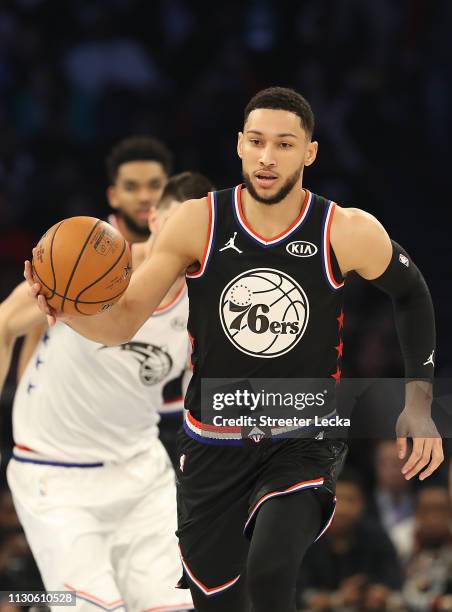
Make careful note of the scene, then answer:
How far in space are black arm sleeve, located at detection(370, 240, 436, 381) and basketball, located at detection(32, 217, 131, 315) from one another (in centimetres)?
100

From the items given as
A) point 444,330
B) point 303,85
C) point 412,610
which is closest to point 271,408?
point 412,610

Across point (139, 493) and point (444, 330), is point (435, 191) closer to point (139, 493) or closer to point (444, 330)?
point (444, 330)

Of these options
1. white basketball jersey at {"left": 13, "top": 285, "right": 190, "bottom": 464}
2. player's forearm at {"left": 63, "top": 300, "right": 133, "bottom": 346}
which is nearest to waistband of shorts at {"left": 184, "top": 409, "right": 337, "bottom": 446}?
player's forearm at {"left": 63, "top": 300, "right": 133, "bottom": 346}

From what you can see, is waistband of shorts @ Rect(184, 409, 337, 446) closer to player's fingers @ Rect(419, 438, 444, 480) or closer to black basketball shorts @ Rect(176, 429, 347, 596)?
black basketball shorts @ Rect(176, 429, 347, 596)

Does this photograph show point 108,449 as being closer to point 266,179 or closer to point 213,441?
point 213,441

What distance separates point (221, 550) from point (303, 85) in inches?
293

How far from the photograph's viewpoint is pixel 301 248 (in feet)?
13.9

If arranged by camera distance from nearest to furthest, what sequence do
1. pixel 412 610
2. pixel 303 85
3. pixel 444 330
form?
pixel 412 610, pixel 444 330, pixel 303 85

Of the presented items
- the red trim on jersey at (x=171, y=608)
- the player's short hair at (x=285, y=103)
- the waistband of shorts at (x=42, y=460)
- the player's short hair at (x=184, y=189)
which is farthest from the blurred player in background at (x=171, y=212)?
the player's short hair at (x=285, y=103)

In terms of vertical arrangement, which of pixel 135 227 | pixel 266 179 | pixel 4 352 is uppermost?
pixel 135 227

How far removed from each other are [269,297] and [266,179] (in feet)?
1.38

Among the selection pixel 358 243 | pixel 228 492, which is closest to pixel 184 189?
pixel 358 243

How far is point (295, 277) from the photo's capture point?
4.23 meters

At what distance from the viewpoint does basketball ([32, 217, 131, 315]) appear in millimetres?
4031
